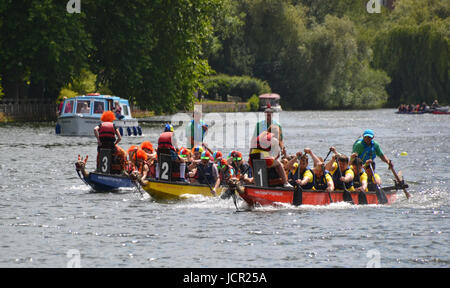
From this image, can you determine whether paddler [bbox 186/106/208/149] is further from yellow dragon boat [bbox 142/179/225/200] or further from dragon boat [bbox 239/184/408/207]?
dragon boat [bbox 239/184/408/207]

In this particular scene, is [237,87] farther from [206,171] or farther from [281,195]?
[281,195]

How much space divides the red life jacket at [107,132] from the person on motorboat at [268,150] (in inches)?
213

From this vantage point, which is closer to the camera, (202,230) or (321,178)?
(202,230)

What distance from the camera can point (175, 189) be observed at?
23.5m

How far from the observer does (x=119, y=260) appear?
16.4 m

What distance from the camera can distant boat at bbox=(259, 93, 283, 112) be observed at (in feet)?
340

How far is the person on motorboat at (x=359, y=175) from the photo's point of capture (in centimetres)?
2302

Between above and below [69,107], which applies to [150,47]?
above

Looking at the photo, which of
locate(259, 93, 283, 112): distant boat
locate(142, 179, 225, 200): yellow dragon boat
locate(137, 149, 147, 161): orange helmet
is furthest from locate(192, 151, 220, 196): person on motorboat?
locate(259, 93, 283, 112): distant boat

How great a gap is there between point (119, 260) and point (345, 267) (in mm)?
3912

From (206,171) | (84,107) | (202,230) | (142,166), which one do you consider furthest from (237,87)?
(202,230)

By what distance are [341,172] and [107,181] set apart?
276 inches

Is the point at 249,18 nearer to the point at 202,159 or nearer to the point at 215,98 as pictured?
the point at 215,98
